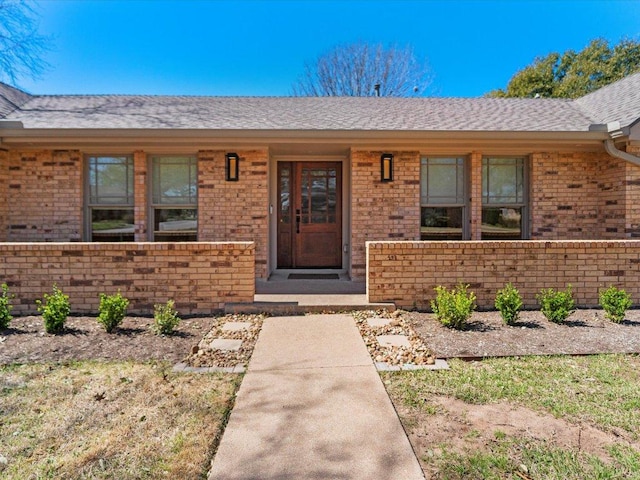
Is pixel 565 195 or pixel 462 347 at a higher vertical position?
pixel 565 195

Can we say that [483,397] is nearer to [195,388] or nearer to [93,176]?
[195,388]

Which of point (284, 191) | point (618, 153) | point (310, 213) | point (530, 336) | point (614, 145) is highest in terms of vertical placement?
point (614, 145)

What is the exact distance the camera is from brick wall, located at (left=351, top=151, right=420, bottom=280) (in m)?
7.02

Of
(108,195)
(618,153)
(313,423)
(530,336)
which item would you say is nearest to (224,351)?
(313,423)

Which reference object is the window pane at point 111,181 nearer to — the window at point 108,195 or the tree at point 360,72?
the window at point 108,195

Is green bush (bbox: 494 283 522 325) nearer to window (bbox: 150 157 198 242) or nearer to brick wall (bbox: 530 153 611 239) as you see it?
brick wall (bbox: 530 153 611 239)

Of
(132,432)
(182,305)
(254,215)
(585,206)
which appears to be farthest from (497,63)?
(132,432)

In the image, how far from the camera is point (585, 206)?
724cm

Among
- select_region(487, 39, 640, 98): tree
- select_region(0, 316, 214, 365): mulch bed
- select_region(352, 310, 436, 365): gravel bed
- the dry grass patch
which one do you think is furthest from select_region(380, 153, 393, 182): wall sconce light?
select_region(487, 39, 640, 98): tree

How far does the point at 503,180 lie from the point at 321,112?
3.79 meters

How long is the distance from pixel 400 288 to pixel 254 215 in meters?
3.03

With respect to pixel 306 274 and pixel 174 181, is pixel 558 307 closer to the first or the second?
pixel 306 274

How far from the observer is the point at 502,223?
7527 millimetres

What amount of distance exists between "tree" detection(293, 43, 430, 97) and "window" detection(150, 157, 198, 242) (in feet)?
53.4
